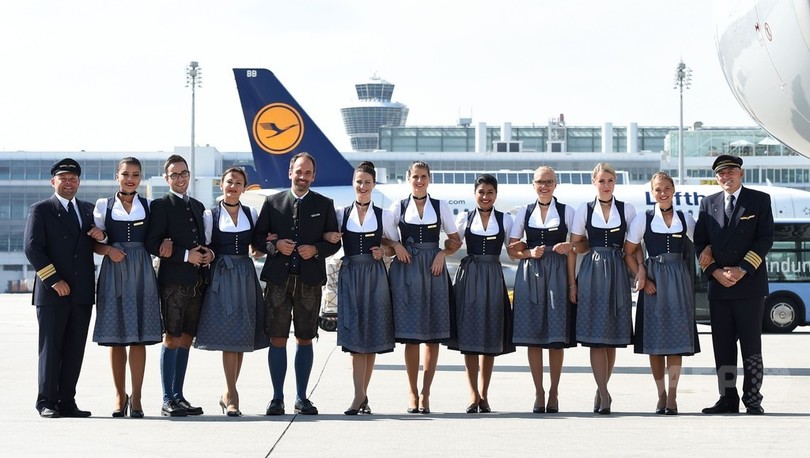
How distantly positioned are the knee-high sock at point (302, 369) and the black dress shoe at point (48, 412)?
172cm

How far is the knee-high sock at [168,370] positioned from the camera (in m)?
8.86

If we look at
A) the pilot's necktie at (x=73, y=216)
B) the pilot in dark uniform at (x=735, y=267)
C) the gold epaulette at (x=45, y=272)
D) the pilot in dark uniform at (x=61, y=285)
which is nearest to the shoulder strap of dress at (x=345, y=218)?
the pilot in dark uniform at (x=61, y=285)

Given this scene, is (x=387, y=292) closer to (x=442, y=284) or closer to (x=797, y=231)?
(x=442, y=284)

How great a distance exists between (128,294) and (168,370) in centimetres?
62

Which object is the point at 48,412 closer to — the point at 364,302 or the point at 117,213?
the point at 117,213

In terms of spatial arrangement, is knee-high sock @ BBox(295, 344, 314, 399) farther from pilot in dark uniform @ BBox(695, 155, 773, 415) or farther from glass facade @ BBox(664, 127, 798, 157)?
glass facade @ BBox(664, 127, 798, 157)

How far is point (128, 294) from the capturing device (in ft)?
29.2

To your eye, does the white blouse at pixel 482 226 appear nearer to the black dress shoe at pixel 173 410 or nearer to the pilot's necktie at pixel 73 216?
the black dress shoe at pixel 173 410

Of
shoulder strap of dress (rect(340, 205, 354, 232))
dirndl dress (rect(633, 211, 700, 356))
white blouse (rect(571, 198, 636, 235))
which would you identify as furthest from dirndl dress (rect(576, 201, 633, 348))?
shoulder strap of dress (rect(340, 205, 354, 232))

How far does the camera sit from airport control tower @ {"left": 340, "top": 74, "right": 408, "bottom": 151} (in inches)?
6929

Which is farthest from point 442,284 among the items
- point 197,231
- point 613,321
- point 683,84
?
point 683,84

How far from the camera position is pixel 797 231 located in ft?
68.6

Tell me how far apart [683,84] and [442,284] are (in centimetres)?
5393

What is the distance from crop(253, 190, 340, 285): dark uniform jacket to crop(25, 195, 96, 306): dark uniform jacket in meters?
1.28
